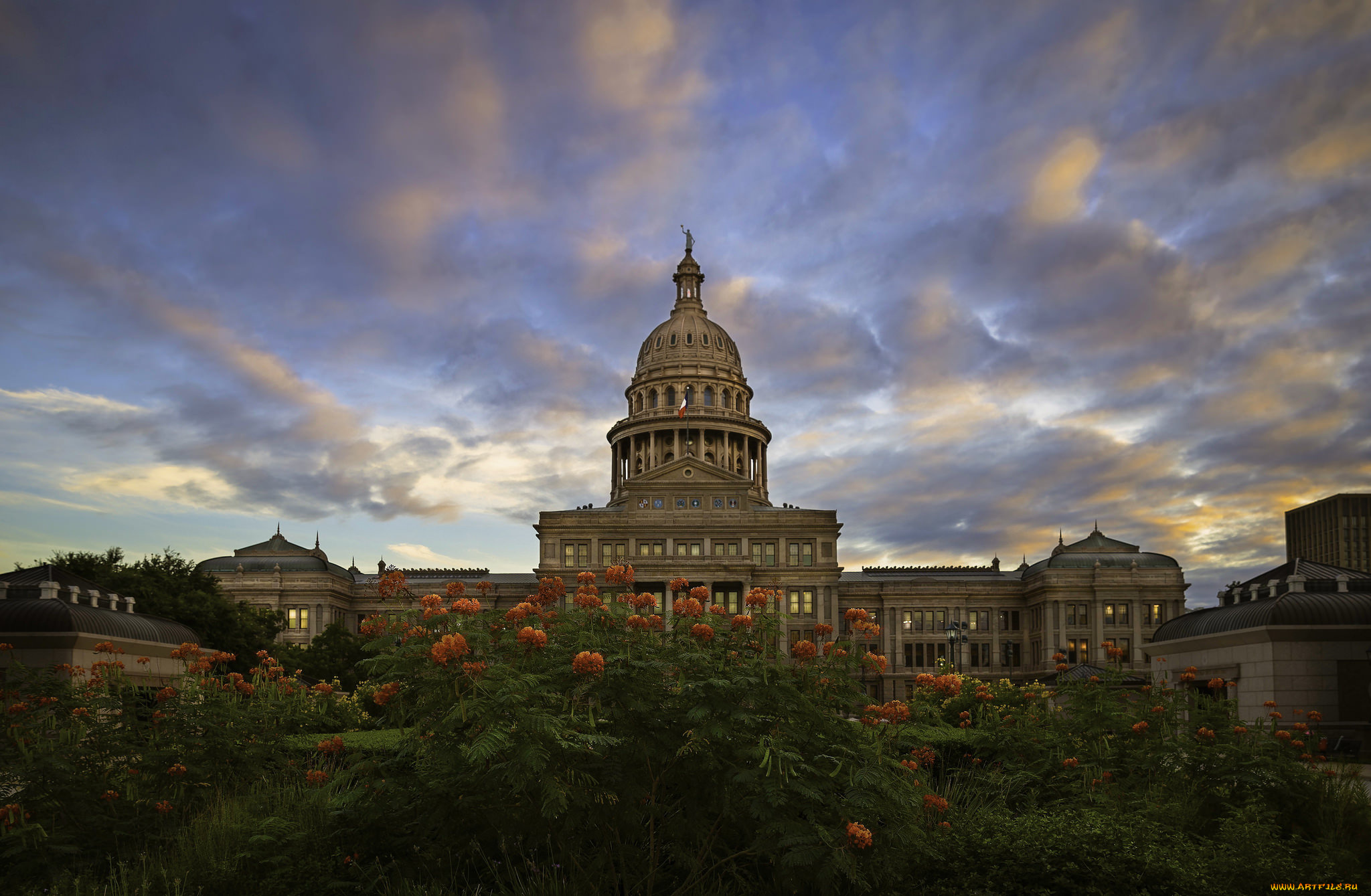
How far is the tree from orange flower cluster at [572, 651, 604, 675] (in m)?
42.8

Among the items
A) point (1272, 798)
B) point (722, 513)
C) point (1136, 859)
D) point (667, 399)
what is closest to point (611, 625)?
point (1136, 859)

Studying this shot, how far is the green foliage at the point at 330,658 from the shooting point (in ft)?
179

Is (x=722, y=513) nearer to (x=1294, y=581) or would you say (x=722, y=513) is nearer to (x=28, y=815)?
(x=1294, y=581)

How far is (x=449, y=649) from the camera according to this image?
8.92 meters

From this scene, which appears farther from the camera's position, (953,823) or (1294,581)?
(1294,581)

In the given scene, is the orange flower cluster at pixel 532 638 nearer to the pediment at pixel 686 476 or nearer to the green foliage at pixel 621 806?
the green foliage at pixel 621 806

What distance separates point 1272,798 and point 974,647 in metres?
95.9

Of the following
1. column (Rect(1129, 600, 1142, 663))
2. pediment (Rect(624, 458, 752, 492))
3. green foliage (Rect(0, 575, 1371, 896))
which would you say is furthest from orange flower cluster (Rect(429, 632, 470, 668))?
column (Rect(1129, 600, 1142, 663))

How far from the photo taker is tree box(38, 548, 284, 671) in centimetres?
5066

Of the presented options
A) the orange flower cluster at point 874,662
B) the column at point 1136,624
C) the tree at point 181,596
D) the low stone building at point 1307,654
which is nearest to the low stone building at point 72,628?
the tree at point 181,596

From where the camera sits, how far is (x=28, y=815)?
39.5ft

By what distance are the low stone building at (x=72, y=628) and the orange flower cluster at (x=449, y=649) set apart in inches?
775

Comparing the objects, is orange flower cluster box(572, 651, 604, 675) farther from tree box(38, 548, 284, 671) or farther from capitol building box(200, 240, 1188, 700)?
capitol building box(200, 240, 1188, 700)

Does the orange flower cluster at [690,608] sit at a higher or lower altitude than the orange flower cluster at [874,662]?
higher
